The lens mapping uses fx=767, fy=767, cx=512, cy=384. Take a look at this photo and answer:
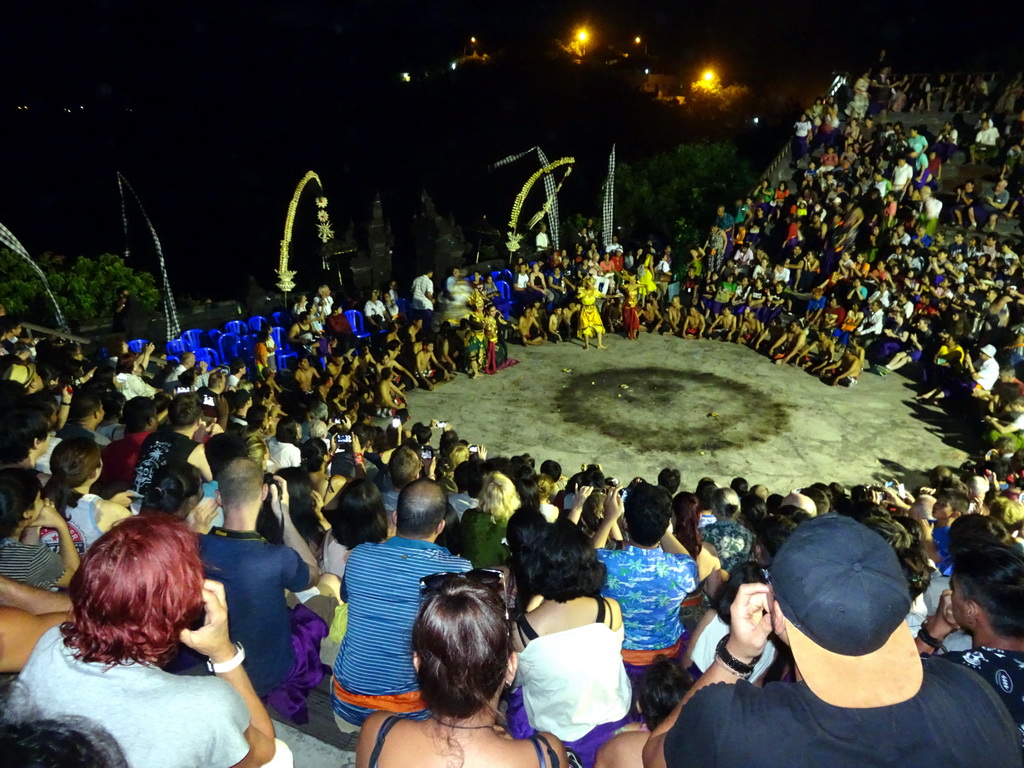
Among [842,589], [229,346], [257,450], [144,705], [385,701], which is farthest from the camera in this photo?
[229,346]

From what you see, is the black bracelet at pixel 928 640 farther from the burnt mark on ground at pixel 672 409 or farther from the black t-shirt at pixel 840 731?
the burnt mark on ground at pixel 672 409

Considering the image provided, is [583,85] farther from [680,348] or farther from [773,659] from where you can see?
[773,659]

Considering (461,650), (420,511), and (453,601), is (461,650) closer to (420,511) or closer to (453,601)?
(453,601)

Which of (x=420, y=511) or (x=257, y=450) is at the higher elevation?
(x=420, y=511)

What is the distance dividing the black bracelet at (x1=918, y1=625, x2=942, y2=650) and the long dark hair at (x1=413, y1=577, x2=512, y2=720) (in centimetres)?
209

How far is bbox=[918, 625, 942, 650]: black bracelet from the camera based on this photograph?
127 inches

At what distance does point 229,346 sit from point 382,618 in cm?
950

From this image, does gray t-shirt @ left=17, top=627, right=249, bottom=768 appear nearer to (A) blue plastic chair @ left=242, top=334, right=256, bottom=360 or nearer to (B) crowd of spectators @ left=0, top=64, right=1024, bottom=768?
(B) crowd of spectators @ left=0, top=64, right=1024, bottom=768

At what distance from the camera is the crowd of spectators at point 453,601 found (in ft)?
5.75

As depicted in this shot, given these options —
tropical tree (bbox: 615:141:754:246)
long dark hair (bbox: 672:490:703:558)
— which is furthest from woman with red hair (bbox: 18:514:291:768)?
tropical tree (bbox: 615:141:754:246)

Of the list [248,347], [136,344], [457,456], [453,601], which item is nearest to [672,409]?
[457,456]

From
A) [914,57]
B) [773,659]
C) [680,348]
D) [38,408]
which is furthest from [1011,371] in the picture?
[914,57]

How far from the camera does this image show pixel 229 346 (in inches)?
465

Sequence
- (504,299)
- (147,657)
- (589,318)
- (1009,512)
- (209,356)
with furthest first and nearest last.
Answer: (504,299) < (589,318) < (209,356) < (1009,512) < (147,657)
